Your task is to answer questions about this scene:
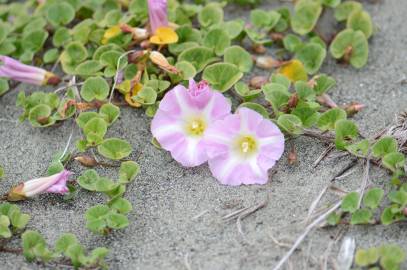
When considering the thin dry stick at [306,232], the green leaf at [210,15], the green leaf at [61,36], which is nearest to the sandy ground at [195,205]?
the thin dry stick at [306,232]

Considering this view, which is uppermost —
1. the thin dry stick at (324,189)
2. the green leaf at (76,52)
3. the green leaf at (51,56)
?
the thin dry stick at (324,189)

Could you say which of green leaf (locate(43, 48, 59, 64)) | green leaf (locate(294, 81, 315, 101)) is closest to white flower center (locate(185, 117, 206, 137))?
green leaf (locate(294, 81, 315, 101))

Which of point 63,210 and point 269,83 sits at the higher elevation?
point 269,83

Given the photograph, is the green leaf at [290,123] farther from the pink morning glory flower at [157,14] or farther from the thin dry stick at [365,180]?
the pink morning glory flower at [157,14]

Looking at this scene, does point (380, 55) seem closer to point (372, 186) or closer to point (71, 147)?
point (372, 186)

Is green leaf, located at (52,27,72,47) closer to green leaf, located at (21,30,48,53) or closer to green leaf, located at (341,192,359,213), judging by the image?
green leaf, located at (21,30,48,53)

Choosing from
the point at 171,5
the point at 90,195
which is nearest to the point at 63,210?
the point at 90,195

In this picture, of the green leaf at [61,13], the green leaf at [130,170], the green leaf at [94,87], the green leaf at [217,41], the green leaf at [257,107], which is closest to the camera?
the green leaf at [130,170]
